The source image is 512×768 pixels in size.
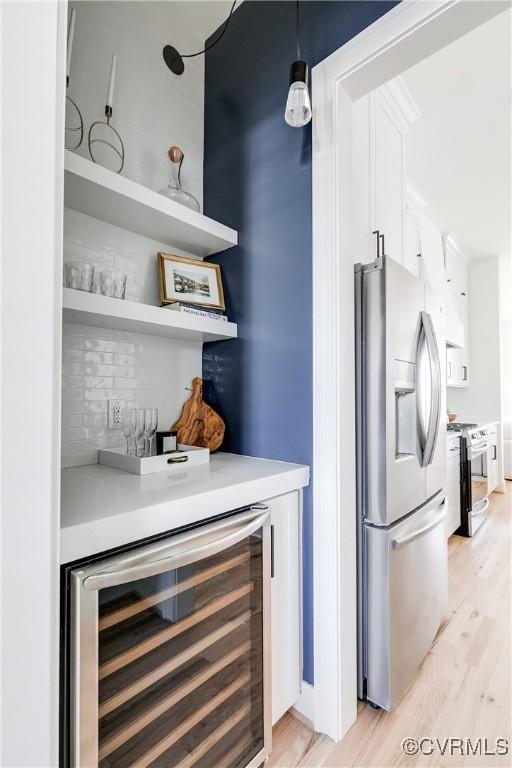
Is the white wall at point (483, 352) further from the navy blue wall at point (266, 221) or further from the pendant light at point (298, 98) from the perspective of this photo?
the pendant light at point (298, 98)

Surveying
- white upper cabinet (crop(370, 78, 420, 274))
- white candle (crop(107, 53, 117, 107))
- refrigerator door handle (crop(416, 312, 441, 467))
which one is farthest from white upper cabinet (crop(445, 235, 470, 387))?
white candle (crop(107, 53, 117, 107))

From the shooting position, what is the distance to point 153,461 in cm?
131

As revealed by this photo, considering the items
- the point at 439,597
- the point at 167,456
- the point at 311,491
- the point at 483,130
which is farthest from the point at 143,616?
the point at 483,130

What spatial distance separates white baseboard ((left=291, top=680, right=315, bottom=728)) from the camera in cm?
133

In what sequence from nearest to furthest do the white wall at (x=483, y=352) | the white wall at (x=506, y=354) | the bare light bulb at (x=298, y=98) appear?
the bare light bulb at (x=298, y=98) < the white wall at (x=483, y=352) < the white wall at (x=506, y=354)

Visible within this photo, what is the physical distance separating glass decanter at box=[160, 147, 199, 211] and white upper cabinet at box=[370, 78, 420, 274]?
85 cm

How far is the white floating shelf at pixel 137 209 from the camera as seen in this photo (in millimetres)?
1249

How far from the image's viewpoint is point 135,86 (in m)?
1.68

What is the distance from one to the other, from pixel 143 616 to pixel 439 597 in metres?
1.51

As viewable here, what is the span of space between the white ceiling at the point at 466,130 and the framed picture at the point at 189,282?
1529mm

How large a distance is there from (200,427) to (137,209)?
3.10ft

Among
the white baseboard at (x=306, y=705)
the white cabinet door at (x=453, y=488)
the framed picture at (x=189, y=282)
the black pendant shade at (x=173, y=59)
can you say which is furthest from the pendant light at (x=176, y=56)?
the white cabinet door at (x=453, y=488)

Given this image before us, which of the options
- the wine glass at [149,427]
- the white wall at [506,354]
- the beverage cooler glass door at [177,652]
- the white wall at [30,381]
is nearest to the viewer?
the white wall at [30,381]

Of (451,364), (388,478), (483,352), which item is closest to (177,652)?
(388,478)
